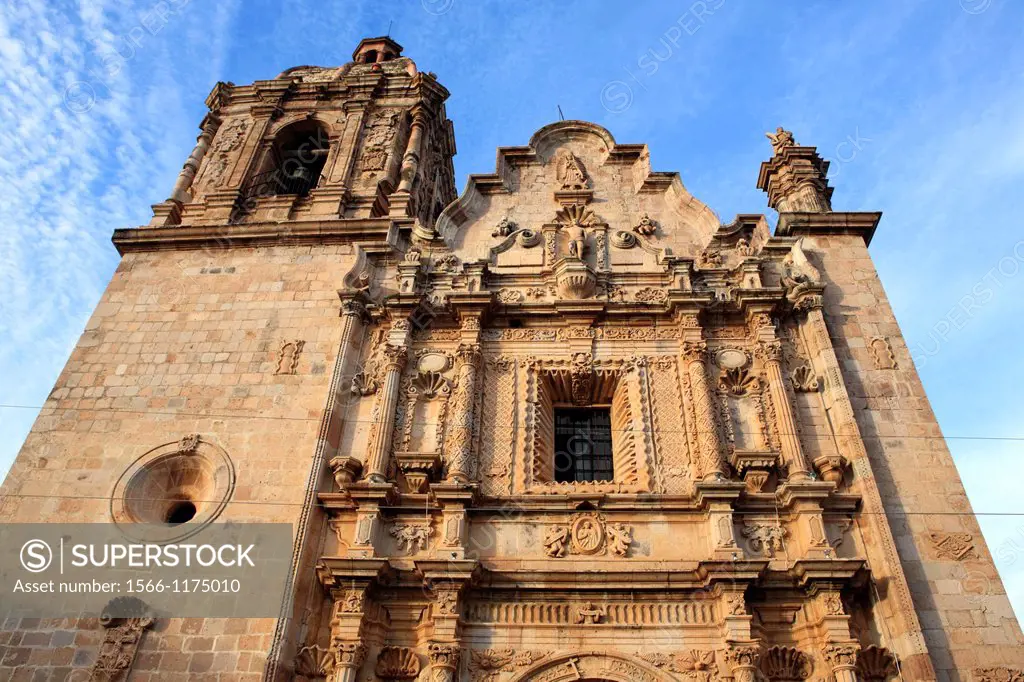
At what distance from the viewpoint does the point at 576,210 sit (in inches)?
607

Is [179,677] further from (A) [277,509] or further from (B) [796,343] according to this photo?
(B) [796,343]

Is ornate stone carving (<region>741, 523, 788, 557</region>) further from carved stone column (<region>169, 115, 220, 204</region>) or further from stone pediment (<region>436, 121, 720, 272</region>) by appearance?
carved stone column (<region>169, 115, 220, 204</region>)

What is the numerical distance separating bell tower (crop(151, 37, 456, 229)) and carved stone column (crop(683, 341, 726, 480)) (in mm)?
6005

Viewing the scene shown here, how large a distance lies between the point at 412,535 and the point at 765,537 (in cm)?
459

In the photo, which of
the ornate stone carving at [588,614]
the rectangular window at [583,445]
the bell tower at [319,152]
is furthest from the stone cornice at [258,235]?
the ornate stone carving at [588,614]

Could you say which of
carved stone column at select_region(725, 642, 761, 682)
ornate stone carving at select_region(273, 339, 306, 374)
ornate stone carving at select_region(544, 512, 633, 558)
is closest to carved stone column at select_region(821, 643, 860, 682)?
carved stone column at select_region(725, 642, 761, 682)

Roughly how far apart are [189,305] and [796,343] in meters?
10.3

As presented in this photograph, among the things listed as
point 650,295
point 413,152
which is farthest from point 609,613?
point 413,152

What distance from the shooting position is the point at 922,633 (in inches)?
372

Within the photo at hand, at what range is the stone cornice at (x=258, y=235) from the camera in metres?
15.5

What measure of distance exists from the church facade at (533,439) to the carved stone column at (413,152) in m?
0.58

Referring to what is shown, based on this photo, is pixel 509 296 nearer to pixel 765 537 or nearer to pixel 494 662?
pixel 765 537

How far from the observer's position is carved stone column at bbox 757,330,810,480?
36.5 feet

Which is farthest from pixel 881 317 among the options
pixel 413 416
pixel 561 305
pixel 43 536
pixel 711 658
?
pixel 43 536
